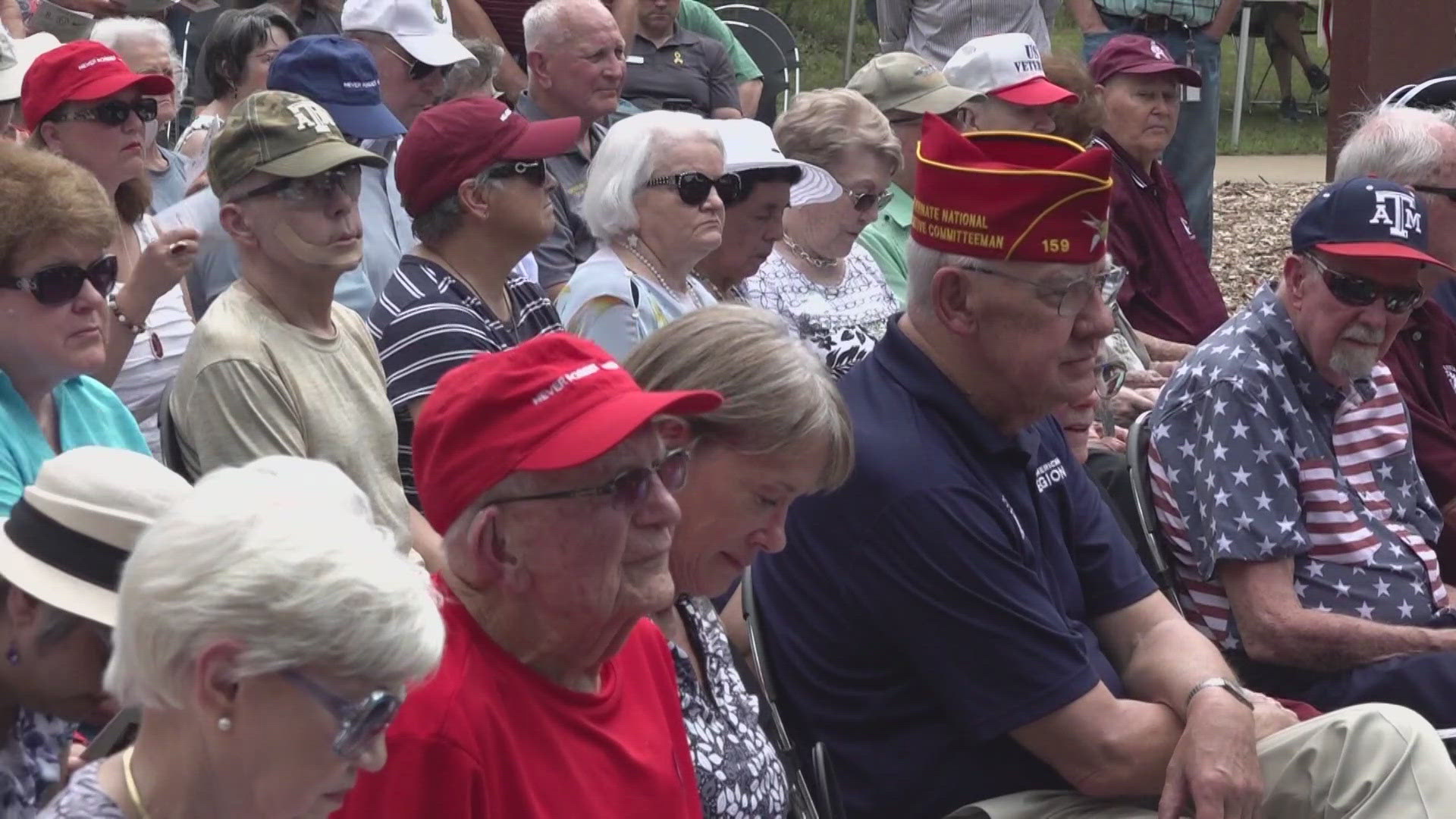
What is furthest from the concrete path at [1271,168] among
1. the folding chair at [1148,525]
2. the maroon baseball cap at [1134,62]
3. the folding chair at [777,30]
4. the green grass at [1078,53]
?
the folding chair at [1148,525]

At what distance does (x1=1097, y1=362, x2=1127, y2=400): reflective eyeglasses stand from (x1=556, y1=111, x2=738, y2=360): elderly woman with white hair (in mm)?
1209

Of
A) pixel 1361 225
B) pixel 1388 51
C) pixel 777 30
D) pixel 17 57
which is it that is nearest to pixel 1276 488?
pixel 1361 225

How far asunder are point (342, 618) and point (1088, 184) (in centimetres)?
190

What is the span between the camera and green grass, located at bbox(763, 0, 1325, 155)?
51.5 ft

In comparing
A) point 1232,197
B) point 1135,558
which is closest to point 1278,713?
point 1135,558

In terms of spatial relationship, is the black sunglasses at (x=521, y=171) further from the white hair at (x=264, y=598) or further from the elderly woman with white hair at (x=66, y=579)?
the white hair at (x=264, y=598)

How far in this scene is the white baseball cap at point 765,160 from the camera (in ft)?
16.9

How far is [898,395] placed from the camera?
129 inches

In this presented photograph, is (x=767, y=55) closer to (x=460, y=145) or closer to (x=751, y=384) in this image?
(x=460, y=145)

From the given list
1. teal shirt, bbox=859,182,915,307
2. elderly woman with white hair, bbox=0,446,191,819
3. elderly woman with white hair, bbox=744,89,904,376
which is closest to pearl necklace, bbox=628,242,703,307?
elderly woman with white hair, bbox=744,89,904,376

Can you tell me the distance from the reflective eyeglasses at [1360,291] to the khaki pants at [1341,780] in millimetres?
1298

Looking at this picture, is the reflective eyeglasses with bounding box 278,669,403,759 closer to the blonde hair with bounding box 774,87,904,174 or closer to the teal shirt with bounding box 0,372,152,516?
the teal shirt with bounding box 0,372,152,516

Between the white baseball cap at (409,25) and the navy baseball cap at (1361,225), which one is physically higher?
the white baseball cap at (409,25)

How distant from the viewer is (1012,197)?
3307 millimetres
